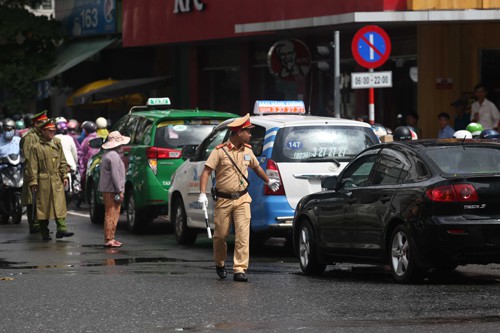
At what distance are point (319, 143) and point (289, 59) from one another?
9832 millimetres

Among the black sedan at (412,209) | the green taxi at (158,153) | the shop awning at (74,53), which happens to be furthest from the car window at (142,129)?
the shop awning at (74,53)

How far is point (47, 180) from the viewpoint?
2058 centimetres

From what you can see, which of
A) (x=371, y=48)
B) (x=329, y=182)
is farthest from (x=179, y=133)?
(x=329, y=182)

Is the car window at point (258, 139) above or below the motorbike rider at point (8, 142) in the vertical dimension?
above

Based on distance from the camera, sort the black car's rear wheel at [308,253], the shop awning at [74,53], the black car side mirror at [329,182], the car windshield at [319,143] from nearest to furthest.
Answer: the black car side mirror at [329,182] → the black car's rear wheel at [308,253] → the car windshield at [319,143] → the shop awning at [74,53]

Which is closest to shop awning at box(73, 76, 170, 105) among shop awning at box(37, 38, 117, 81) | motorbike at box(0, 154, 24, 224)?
shop awning at box(37, 38, 117, 81)

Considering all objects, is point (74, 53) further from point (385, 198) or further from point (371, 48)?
point (385, 198)

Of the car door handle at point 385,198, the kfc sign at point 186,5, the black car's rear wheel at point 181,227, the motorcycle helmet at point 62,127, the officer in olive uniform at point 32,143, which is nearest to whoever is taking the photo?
the car door handle at point 385,198

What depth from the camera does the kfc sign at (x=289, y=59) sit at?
26484 mm

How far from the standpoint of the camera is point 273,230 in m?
16.8

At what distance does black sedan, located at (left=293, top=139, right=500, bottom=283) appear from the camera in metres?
13.1

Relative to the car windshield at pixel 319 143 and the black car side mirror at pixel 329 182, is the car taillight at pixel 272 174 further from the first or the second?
the black car side mirror at pixel 329 182

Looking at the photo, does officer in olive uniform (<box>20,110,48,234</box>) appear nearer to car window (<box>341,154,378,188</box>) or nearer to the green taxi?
the green taxi

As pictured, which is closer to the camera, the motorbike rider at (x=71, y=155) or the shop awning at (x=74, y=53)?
the motorbike rider at (x=71, y=155)
